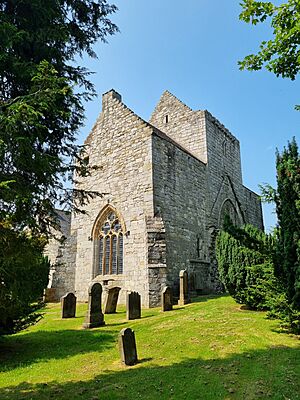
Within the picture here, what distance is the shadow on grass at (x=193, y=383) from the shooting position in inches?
177

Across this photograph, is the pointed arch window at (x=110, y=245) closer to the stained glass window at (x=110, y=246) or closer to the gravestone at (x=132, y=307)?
the stained glass window at (x=110, y=246)

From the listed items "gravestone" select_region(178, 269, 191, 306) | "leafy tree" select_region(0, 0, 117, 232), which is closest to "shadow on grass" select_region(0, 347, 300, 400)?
"leafy tree" select_region(0, 0, 117, 232)

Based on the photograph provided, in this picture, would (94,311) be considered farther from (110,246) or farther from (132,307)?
(110,246)

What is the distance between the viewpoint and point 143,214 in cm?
1405

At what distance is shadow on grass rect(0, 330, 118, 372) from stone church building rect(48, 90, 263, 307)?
4.59 metres

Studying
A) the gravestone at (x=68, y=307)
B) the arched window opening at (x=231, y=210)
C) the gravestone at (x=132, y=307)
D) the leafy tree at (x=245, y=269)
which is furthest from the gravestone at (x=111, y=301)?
the arched window opening at (x=231, y=210)

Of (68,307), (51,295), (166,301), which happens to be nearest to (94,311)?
(68,307)

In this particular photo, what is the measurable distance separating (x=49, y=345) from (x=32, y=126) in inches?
209

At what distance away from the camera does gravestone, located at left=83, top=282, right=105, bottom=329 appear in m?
9.51

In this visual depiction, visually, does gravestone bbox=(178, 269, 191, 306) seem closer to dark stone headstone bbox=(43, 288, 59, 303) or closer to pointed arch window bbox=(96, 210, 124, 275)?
pointed arch window bbox=(96, 210, 124, 275)

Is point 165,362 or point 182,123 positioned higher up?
point 182,123

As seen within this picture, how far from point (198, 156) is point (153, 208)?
6.82m

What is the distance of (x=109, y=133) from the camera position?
55.6 feet

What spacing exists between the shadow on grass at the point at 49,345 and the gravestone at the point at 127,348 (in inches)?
50.9
